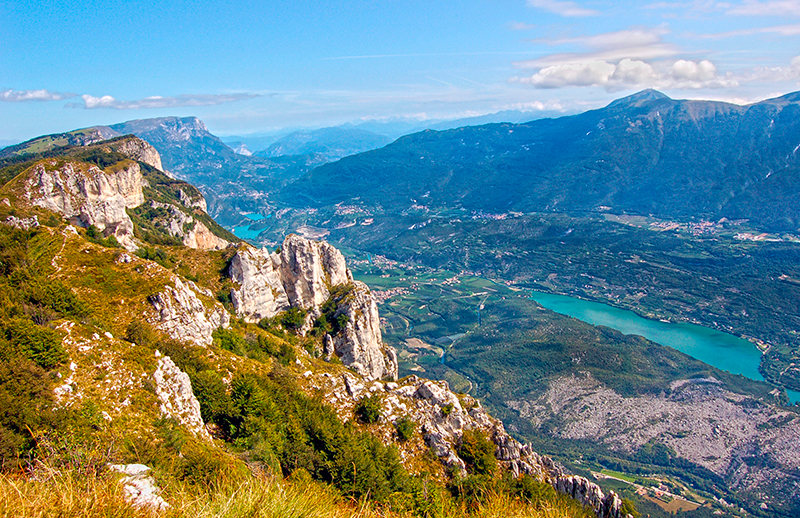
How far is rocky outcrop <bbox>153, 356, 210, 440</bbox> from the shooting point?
1862 cm

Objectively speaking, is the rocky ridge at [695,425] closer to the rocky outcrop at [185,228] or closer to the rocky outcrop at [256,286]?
the rocky outcrop at [256,286]

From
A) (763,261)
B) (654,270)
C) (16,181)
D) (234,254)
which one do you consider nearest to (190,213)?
(16,181)

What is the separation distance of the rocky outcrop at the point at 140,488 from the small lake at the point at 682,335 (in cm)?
13765

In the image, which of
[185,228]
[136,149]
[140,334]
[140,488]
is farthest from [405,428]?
[136,149]

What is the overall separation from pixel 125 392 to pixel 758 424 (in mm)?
110392

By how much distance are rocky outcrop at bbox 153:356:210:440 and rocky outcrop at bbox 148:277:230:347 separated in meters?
5.18

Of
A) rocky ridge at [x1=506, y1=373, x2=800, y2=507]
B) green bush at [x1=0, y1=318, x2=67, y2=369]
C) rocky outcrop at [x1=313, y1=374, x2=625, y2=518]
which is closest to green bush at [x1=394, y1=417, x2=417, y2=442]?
rocky outcrop at [x1=313, y1=374, x2=625, y2=518]

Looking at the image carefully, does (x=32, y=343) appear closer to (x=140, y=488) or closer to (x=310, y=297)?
(x=140, y=488)

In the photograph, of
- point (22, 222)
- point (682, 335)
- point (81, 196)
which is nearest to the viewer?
point (22, 222)

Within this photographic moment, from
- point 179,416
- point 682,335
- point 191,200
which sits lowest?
point 682,335

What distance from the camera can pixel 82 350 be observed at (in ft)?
60.7

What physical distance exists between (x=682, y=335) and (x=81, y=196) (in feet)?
526

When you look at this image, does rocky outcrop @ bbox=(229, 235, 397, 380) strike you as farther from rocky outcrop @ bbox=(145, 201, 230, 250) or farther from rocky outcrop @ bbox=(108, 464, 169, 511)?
rocky outcrop @ bbox=(145, 201, 230, 250)

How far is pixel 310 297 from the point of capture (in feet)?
146
